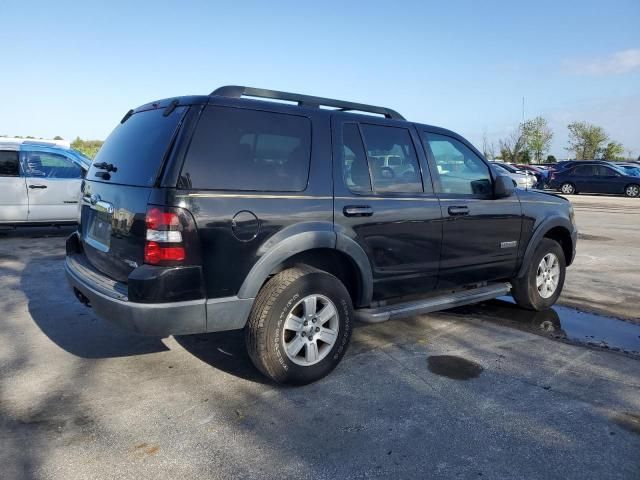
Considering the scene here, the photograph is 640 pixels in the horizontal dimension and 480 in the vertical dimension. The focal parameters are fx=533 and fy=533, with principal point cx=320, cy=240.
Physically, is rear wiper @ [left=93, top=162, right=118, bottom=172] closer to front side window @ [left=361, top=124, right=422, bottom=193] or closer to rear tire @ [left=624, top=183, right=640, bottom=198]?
front side window @ [left=361, top=124, right=422, bottom=193]

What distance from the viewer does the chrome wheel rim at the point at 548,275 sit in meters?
5.59

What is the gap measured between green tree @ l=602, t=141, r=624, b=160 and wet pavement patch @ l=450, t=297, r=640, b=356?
5083 centimetres

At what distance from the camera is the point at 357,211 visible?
3.89 metres

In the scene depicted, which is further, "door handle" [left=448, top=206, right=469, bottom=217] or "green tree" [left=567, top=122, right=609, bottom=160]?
"green tree" [left=567, top=122, right=609, bottom=160]

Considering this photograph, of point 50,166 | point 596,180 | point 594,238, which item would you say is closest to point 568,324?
point 594,238

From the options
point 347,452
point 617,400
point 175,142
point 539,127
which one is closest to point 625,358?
point 617,400

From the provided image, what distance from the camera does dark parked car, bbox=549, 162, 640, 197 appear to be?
79.4ft

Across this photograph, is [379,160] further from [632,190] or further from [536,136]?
[536,136]

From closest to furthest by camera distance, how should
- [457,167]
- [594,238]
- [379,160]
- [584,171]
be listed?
[379,160] < [457,167] < [594,238] < [584,171]

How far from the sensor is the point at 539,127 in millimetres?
52531

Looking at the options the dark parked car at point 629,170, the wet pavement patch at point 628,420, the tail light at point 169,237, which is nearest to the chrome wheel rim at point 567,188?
the dark parked car at point 629,170

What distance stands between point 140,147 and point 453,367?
2.79 meters

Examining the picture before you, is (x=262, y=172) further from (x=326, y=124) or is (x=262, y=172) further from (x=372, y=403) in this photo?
(x=372, y=403)

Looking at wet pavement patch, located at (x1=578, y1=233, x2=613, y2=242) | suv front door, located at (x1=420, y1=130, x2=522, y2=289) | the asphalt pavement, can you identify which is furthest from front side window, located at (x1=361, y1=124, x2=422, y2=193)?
wet pavement patch, located at (x1=578, y1=233, x2=613, y2=242)
